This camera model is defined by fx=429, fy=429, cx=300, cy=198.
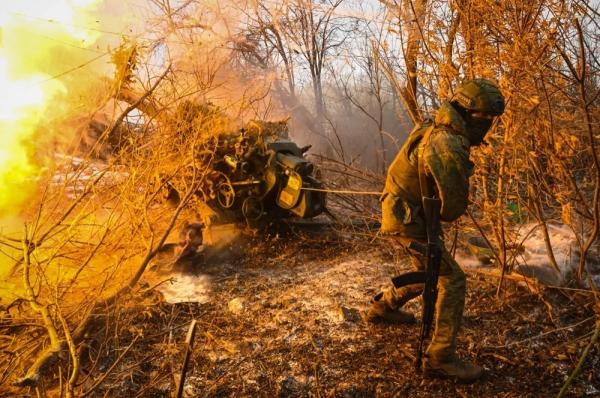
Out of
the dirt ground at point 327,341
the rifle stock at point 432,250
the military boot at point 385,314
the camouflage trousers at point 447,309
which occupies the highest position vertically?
the rifle stock at point 432,250

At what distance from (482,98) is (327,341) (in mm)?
2270

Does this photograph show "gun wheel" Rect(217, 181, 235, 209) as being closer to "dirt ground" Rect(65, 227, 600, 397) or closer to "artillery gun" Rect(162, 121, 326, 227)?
"artillery gun" Rect(162, 121, 326, 227)

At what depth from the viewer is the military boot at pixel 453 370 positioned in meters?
2.92

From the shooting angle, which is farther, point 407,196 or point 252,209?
point 252,209

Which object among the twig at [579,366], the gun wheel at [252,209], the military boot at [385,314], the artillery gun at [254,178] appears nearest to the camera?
the twig at [579,366]

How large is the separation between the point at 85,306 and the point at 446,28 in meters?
4.24

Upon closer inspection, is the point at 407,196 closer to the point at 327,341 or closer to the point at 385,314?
the point at 385,314

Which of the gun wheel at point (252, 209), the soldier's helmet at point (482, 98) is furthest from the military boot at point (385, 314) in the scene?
the gun wheel at point (252, 209)

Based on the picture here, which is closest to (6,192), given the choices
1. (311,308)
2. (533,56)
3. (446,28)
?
(311,308)

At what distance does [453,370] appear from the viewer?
292cm

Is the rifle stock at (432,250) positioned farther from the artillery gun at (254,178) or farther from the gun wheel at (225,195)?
the gun wheel at (225,195)

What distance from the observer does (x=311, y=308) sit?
4.29 meters

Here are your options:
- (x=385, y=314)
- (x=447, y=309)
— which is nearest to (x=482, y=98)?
(x=447, y=309)

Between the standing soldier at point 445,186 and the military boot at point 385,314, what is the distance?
0.51 meters
